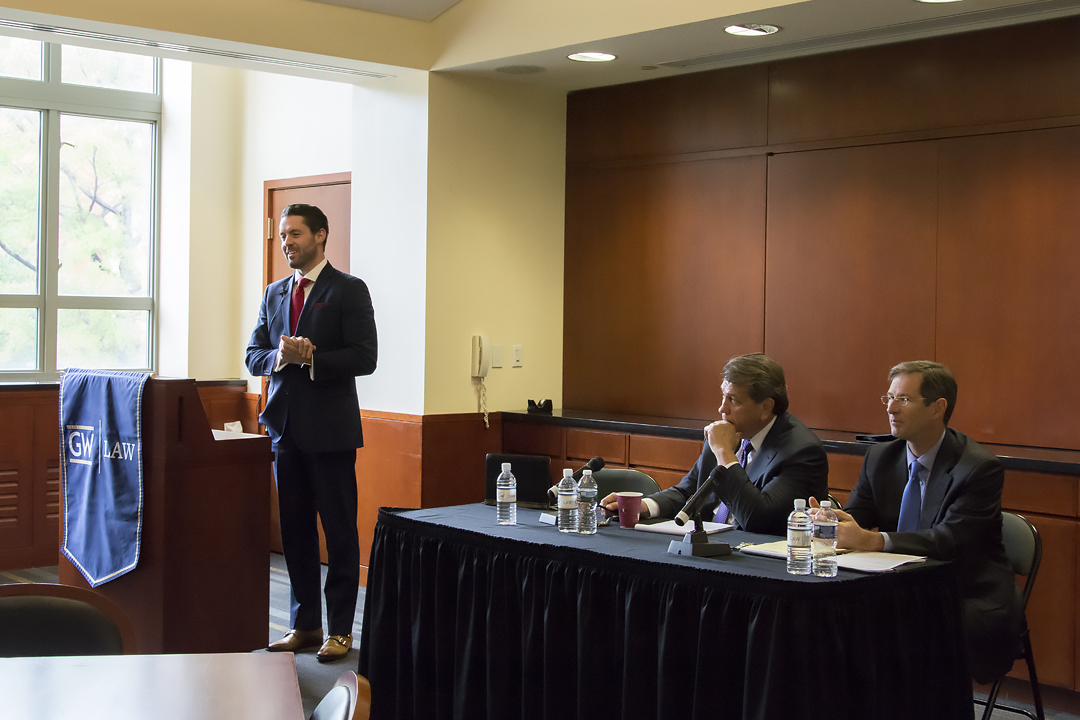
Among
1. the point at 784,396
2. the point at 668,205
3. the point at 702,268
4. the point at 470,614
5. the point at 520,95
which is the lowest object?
the point at 470,614

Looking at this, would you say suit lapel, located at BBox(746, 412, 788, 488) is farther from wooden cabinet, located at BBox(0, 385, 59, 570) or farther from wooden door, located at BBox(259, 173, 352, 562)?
wooden cabinet, located at BBox(0, 385, 59, 570)

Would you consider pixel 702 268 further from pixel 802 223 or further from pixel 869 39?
pixel 869 39

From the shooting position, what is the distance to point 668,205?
18.8 ft

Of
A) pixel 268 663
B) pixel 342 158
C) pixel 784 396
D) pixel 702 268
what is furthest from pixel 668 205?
pixel 268 663

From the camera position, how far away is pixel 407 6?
532 cm

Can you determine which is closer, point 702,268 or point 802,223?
point 802,223

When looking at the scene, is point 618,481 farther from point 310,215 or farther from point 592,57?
point 592,57

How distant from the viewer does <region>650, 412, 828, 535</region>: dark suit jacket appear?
3.23 metres

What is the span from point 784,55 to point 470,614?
3.30 meters

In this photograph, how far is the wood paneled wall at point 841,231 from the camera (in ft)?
14.7

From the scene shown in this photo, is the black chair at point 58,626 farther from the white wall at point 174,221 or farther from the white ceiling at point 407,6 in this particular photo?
the white wall at point 174,221

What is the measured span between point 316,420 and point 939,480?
2428 millimetres

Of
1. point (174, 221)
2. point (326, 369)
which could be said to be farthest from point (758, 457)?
point (174, 221)

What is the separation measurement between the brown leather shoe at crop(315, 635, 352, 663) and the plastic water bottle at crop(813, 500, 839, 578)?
237 centimetres
